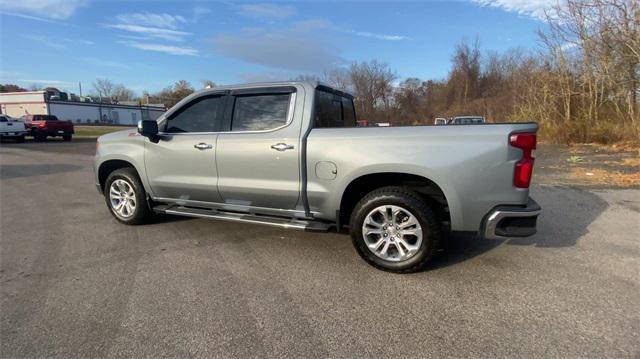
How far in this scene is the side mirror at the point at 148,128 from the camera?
4.70m

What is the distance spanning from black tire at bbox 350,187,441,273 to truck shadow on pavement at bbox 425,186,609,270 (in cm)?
26

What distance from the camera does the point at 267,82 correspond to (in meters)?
4.45

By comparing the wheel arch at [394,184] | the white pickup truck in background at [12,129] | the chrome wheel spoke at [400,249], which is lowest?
the chrome wheel spoke at [400,249]

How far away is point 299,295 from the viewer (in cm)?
330

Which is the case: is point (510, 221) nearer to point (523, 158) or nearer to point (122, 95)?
point (523, 158)

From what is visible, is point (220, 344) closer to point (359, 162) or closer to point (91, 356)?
point (91, 356)

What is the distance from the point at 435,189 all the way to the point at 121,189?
4.30 meters

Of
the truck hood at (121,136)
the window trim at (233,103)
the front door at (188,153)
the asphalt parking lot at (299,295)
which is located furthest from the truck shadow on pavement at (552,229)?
the truck hood at (121,136)

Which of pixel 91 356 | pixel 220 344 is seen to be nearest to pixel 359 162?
pixel 220 344

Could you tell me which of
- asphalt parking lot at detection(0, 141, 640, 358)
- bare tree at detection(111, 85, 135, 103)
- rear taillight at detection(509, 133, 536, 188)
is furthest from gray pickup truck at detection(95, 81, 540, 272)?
bare tree at detection(111, 85, 135, 103)

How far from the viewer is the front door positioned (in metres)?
4.60

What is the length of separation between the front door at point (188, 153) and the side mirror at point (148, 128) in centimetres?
14

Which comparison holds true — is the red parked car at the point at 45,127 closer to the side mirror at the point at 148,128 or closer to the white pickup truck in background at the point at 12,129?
the white pickup truck in background at the point at 12,129

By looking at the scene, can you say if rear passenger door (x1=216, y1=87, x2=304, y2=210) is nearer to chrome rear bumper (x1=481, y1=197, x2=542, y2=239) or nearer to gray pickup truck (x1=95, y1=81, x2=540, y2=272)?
gray pickup truck (x1=95, y1=81, x2=540, y2=272)
